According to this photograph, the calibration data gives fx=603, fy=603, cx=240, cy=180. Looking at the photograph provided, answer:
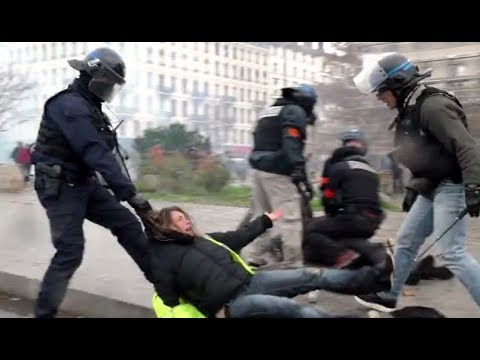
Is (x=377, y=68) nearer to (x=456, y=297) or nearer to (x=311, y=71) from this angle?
(x=456, y=297)

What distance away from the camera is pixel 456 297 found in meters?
4.33

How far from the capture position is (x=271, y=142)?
5008 millimetres

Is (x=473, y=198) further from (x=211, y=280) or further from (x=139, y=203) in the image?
(x=139, y=203)

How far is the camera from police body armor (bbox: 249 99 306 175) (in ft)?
16.1

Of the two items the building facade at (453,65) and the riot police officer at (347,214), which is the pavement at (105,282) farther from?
the building facade at (453,65)

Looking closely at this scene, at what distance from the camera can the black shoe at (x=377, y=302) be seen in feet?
12.7

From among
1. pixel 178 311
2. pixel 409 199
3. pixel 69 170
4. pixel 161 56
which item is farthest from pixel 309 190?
pixel 161 56

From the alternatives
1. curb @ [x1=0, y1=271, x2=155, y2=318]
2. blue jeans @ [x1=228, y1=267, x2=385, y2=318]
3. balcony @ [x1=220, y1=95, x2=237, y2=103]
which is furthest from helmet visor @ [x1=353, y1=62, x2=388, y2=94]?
balcony @ [x1=220, y1=95, x2=237, y2=103]

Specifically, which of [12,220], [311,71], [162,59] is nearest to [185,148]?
[162,59]

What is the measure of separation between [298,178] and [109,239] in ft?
9.42

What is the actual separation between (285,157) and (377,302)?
143 centimetres

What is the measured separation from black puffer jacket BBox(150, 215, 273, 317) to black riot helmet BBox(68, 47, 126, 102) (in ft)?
3.27

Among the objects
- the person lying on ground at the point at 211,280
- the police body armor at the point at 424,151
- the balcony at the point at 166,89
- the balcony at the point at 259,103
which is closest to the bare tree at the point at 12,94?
the balcony at the point at 166,89

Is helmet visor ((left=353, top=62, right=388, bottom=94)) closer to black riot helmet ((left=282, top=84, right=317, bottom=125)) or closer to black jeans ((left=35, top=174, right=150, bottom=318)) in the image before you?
black riot helmet ((left=282, top=84, right=317, bottom=125))
